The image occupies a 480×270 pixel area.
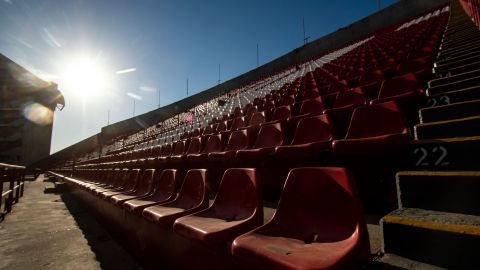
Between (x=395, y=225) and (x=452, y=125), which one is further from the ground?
(x=452, y=125)

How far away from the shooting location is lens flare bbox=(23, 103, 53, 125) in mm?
21528

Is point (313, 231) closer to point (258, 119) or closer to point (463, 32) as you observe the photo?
point (258, 119)

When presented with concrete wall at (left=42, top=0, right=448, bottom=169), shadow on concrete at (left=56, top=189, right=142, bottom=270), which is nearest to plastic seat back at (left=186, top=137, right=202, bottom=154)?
shadow on concrete at (left=56, top=189, right=142, bottom=270)

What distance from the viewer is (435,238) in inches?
42.7

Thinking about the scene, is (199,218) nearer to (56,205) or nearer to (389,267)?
(389,267)

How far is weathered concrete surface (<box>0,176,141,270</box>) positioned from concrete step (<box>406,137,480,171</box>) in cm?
232

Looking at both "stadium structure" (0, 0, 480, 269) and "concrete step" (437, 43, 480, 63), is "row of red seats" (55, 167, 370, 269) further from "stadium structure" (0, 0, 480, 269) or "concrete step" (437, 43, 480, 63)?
"concrete step" (437, 43, 480, 63)

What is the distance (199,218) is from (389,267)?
111 cm

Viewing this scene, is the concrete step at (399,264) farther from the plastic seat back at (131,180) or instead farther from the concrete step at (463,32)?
the concrete step at (463,32)

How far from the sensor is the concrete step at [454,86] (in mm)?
2538

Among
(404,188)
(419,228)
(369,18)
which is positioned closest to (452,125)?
(404,188)

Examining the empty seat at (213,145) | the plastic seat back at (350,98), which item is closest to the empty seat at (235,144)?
the empty seat at (213,145)

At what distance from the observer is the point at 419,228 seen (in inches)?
44.7

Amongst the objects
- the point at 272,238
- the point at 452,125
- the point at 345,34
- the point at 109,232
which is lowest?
the point at 109,232
